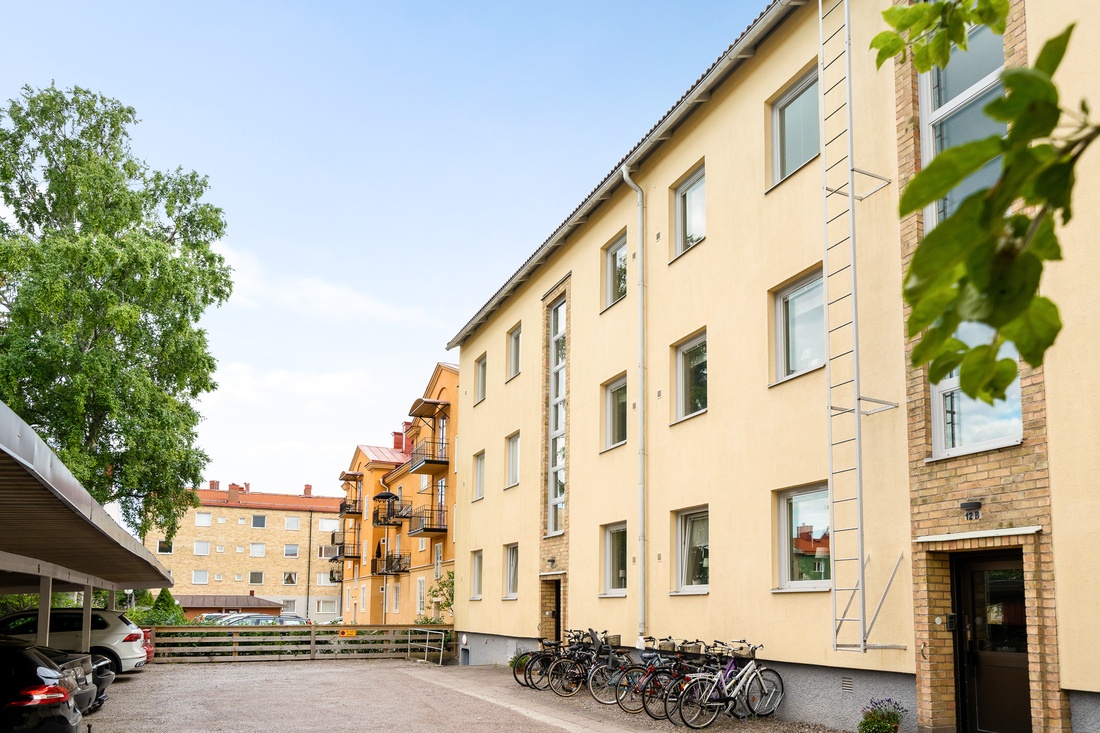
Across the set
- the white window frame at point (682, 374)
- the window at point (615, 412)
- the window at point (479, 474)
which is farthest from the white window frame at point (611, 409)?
the window at point (479, 474)

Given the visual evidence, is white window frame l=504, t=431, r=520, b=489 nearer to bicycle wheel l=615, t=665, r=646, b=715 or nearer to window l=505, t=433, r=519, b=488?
window l=505, t=433, r=519, b=488

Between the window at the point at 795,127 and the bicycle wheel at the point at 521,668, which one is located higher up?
the window at the point at 795,127

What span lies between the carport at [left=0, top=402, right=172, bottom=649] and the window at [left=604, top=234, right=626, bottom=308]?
9.90m

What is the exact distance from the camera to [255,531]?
2963 inches

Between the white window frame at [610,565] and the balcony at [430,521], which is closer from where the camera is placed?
the white window frame at [610,565]

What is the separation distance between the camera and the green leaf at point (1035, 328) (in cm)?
169

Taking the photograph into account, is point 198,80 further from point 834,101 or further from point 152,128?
point 834,101

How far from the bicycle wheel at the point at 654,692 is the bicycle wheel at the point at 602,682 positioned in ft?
7.44

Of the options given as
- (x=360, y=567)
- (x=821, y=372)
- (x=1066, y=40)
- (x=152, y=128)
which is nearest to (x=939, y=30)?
(x=1066, y=40)

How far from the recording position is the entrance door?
10.6m

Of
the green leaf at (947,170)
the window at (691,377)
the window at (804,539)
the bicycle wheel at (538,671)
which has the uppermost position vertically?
the window at (691,377)

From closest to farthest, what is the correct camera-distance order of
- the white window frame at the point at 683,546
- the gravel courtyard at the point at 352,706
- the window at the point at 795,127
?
the gravel courtyard at the point at 352,706 → the window at the point at 795,127 → the white window frame at the point at 683,546

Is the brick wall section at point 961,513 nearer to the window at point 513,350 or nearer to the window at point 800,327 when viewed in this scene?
the window at point 800,327

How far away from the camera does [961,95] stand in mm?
11859
